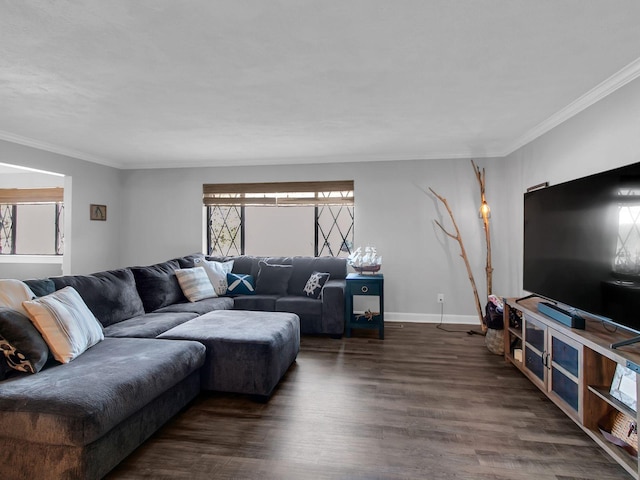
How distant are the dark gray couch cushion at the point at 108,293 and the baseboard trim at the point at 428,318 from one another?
3088 mm

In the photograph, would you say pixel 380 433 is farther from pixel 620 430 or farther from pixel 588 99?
pixel 588 99

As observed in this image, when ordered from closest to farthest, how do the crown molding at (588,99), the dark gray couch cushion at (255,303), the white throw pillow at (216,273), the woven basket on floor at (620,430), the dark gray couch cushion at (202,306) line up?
the woven basket on floor at (620,430)
the crown molding at (588,99)
the dark gray couch cushion at (202,306)
the dark gray couch cushion at (255,303)
the white throw pillow at (216,273)

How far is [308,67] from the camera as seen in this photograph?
2.28 metres

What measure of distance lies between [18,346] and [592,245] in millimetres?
3356

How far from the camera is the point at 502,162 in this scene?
14.8 ft

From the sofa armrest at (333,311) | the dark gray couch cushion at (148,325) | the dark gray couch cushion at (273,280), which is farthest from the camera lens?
the dark gray couch cushion at (273,280)

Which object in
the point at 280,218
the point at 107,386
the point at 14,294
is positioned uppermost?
the point at 280,218

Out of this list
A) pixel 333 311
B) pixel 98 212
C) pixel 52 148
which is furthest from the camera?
pixel 98 212

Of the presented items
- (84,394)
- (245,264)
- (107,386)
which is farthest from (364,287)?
(84,394)

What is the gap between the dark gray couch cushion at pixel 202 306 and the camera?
3.51 metres

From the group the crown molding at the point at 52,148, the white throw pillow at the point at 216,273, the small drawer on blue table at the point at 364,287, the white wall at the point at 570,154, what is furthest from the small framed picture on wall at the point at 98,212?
the white wall at the point at 570,154

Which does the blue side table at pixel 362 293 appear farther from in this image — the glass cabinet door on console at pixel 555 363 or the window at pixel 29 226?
the window at pixel 29 226

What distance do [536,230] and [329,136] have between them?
87.6 inches

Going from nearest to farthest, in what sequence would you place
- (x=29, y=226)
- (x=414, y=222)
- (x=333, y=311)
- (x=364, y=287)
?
(x=333, y=311) → (x=364, y=287) → (x=414, y=222) → (x=29, y=226)
